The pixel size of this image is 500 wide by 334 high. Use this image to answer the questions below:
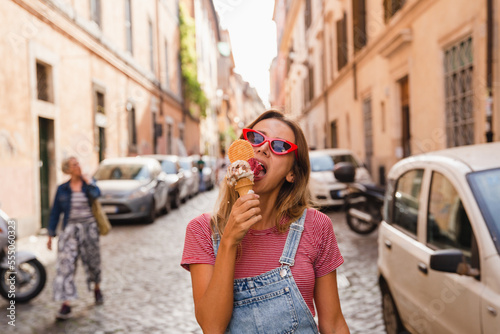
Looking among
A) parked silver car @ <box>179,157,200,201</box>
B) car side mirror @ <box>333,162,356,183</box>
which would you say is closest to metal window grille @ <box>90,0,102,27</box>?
Answer: parked silver car @ <box>179,157,200,201</box>

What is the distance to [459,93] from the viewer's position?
11.1 metres

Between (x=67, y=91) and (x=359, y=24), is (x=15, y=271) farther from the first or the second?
(x=359, y=24)

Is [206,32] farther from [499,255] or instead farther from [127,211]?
[499,255]

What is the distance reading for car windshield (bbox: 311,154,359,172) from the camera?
14.3 meters

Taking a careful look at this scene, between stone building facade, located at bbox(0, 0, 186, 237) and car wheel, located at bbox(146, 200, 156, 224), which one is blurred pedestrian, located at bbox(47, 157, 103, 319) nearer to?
stone building facade, located at bbox(0, 0, 186, 237)

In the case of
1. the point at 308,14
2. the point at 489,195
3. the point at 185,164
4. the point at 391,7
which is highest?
the point at 308,14

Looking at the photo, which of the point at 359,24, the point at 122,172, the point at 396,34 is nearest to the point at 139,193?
the point at 122,172

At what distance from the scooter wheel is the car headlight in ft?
21.4

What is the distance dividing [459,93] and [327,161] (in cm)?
429

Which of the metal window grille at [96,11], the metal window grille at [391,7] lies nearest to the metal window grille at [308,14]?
the metal window grille at [391,7]

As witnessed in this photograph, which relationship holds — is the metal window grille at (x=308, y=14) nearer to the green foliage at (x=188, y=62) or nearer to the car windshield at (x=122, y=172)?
the green foliage at (x=188, y=62)

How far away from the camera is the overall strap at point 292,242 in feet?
6.31

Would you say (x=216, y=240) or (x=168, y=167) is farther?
(x=168, y=167)

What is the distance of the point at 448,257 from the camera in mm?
2936
